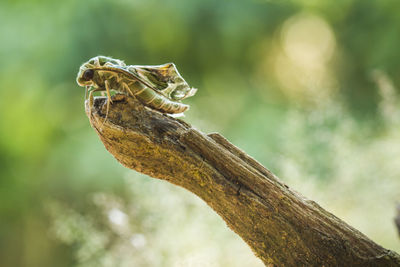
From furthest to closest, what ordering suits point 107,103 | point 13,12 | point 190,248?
1. point 13,12
2. point 190,248
3. point 107,103

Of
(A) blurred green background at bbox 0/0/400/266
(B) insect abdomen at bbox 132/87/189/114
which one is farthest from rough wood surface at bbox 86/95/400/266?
(A) blurred green background at bbox 0/0/400/266

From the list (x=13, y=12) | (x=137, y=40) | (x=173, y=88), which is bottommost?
(x=173, y=88)

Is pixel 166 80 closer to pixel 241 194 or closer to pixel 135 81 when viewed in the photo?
pixel 135 81

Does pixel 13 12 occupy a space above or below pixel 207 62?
below

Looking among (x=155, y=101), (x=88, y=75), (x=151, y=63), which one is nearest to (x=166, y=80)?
(x=155, y=101)

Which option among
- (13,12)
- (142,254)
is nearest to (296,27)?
(13,12)

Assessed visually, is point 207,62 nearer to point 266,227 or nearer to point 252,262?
point 252,262

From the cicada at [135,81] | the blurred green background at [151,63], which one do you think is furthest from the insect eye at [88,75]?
the blurred green background at [151,63]
